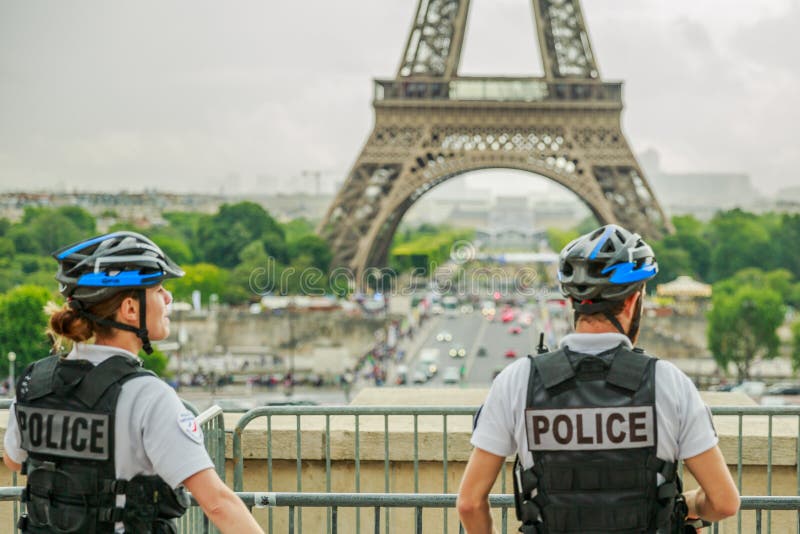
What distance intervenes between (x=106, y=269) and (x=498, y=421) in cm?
116

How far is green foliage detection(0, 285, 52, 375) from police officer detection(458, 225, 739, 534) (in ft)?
100

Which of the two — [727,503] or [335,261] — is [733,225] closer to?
[335,261]

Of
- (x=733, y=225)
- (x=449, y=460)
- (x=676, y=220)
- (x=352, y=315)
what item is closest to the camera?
(x=449, y=460)

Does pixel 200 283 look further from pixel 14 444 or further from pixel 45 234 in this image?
pixel 14 444

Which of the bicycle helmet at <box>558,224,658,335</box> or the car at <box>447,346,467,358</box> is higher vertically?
the bicycle helmet at <box>558,224,658,335</box>

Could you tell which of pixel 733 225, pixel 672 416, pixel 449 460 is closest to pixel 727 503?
pixel 672 416

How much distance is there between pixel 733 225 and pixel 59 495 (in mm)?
63002

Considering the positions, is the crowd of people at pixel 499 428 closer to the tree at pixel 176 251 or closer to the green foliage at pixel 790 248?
the tree at pixel 176 251

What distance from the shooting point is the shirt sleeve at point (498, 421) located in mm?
3291

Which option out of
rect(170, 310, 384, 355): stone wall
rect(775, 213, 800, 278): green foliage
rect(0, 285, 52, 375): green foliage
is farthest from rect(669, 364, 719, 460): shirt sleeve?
rect(775, 213, 800, 278): green foliage

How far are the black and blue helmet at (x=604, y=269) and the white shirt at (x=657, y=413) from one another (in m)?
0.12

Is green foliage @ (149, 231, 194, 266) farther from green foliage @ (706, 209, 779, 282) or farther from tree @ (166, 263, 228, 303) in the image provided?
green foliage @ (706, 209, 779, 282)

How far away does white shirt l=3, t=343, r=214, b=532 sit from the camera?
3.20 meters

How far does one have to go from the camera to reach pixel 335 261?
46500 millimetres
